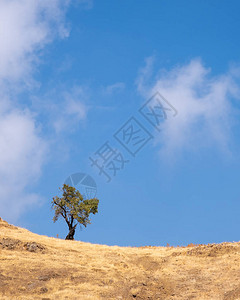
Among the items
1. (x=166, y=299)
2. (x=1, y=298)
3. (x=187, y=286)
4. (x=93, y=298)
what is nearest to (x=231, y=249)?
(x=187, y=286)

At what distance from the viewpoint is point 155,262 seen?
35.2 m

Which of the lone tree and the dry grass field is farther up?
the lone tree

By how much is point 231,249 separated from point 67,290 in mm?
17742

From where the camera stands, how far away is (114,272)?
3045 centimetres

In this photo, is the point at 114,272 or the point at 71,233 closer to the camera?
the point at 114,272

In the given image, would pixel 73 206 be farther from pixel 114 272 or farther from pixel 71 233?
pixel 114 272

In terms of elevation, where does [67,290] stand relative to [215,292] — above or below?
above

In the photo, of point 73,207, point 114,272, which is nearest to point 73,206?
point 73,207

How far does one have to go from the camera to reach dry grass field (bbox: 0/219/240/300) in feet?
84.2

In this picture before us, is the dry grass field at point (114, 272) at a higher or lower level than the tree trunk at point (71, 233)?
lower

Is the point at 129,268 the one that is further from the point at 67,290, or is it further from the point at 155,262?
→ the point at 67,290

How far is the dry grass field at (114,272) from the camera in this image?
25656 mm

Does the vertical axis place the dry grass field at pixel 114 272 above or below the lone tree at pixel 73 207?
below

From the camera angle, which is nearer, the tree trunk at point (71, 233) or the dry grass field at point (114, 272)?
the dry grass field at point (114, 272)
